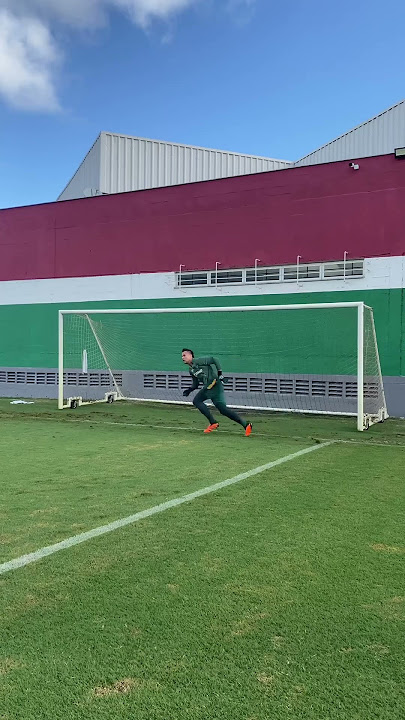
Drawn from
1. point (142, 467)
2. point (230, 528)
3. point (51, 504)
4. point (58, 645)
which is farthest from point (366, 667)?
point (142, 467)

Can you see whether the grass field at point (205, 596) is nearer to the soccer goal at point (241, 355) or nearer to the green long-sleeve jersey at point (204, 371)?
the green long-sleeve jersey at point (204, 371)

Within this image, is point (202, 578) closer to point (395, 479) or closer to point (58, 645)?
point (58, 645)

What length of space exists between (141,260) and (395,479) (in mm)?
11320

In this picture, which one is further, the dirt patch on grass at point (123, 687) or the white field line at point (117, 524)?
the white field line at point (117, 524)

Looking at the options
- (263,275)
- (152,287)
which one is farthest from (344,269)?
(152,287)

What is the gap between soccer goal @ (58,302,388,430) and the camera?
13.0 meters

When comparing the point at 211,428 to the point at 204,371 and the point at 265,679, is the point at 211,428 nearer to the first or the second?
the point at 204,371

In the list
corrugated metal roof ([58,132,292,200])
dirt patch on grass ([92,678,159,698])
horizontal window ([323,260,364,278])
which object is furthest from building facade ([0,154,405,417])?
dirt patch on grass ([92,678,159,698])

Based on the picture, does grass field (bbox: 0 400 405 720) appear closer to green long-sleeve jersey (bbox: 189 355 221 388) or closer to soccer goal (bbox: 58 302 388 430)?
green long-sleeve jersey (bbox: 189 355 221 388)

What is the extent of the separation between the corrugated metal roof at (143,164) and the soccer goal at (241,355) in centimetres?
603

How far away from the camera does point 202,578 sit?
3.56 metres

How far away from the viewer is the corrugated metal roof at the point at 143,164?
786 inches

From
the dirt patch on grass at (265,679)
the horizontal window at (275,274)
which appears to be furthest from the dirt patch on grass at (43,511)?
the horizontal window at (275,274)

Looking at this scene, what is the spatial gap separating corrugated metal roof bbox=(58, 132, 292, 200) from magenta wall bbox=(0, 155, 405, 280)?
3174mm
